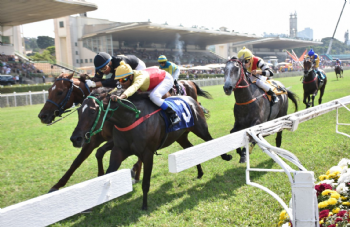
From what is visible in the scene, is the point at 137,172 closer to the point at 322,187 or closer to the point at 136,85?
the point at 136,85

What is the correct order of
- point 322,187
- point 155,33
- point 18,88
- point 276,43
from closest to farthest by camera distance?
1. point 322,187
2. point 18,88
3. point 155,33
4. point 276,43

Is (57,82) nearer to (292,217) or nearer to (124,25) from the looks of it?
(292,217)

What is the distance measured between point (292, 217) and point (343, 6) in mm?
74370

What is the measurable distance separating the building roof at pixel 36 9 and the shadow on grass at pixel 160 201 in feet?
91.8

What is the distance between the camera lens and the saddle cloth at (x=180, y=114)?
4379mm

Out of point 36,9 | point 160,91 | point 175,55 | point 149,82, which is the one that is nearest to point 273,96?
point 160,91

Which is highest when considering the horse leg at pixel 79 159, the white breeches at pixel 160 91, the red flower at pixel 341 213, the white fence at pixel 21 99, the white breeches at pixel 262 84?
the white breeches at pixel 160 91

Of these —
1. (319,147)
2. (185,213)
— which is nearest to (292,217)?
(185,213)

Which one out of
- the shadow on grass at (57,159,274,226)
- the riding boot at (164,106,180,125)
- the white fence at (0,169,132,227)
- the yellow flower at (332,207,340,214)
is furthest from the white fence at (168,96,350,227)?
the riding boot at (164,106,180,125)

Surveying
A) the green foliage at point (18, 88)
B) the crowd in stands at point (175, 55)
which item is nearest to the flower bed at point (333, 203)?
the green foliage at point (18, 88)

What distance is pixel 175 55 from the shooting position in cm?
5750

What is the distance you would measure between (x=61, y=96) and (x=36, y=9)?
29204 millimetres

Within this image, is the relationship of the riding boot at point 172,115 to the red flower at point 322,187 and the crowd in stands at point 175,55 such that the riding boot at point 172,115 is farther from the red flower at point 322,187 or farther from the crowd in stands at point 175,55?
the crowd in stands at point 175,55

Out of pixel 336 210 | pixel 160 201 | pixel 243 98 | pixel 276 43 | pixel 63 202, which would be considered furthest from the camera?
pixel 276 43
